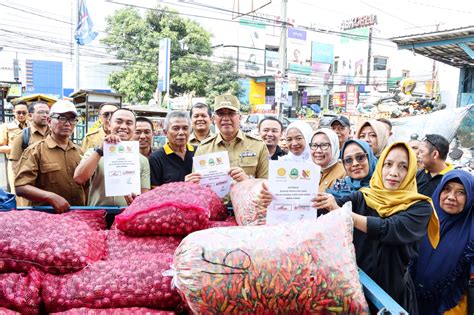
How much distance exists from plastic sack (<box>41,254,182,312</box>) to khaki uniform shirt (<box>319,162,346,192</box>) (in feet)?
5.09

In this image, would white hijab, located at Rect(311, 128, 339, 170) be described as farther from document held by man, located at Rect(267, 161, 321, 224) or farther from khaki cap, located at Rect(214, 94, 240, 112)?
document held by man, located at Rect(267, 161, 321, 224)

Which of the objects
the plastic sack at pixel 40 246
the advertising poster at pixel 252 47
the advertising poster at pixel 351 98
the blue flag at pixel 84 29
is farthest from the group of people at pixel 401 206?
the advertising poster at pixel 252 47

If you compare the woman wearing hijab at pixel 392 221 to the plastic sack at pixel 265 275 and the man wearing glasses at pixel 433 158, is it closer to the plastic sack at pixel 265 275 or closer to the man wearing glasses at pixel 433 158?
the plastic sack at pixel 265 275

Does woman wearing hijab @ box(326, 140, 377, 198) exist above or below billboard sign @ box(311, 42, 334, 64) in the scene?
below

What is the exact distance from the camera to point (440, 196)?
2658mm

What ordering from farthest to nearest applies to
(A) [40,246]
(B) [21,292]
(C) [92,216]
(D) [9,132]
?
(D) [9,132], (C) [92,216], (A) [40,246], (B) [21,292]

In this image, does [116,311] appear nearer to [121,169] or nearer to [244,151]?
[121,169]

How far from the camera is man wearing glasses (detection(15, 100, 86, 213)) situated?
2639 millimetres

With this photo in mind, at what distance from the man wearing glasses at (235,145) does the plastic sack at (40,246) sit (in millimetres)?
1528

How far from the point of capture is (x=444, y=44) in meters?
10.0

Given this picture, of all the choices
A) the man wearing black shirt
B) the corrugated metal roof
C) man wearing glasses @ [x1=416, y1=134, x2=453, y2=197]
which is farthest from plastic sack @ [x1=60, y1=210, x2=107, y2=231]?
the corrugated metal roof

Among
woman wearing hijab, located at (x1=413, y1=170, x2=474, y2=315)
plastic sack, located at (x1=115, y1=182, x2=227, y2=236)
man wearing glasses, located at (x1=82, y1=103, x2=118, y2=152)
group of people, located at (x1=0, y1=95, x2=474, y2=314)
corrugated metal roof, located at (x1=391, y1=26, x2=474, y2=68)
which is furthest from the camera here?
corrugated metal roof, located at (x1=391, y1=26, x2=474, y2=68)

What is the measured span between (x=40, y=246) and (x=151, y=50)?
934 inches

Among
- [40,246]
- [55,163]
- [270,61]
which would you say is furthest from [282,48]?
[270,61]
